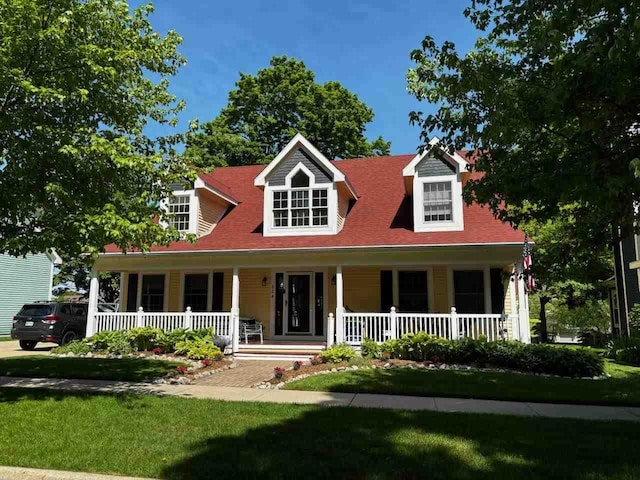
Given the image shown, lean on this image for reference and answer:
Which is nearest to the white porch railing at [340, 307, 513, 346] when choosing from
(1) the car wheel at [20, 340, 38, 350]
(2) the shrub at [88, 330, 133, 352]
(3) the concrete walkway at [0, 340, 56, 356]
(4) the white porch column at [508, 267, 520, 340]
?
(4) the white porch column at [508, 267, 520, 340]

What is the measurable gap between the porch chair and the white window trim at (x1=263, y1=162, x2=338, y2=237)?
2983 millimetres

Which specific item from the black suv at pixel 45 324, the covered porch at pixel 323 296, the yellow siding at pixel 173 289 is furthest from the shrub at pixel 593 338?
the black suv at pixel 45 324

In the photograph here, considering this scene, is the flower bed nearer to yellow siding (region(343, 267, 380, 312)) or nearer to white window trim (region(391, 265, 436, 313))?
yellow siding (region(343, 267, 380, 312))

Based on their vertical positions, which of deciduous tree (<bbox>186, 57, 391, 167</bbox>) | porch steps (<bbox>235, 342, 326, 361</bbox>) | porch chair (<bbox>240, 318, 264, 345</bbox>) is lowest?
porch steps (<bbox>235, 342, 326, 361</bbox>)

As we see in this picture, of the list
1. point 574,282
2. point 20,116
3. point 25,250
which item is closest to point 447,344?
point 25,250

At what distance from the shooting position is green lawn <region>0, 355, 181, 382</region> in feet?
35.5

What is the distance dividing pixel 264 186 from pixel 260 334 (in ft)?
16.4

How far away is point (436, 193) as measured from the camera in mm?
15758

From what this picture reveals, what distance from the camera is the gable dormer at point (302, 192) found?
16.4 metres

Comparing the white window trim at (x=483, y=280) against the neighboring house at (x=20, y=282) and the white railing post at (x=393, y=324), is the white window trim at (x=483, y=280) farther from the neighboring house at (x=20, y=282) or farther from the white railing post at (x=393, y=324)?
the neighboring house at (x=20, y=282)

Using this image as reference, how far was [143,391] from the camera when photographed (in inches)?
361

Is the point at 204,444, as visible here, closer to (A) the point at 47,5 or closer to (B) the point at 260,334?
(A) the point at 47,5

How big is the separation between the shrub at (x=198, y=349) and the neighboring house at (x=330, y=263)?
1.41 m

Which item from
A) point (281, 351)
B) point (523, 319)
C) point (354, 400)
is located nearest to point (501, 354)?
point (523, 319)
